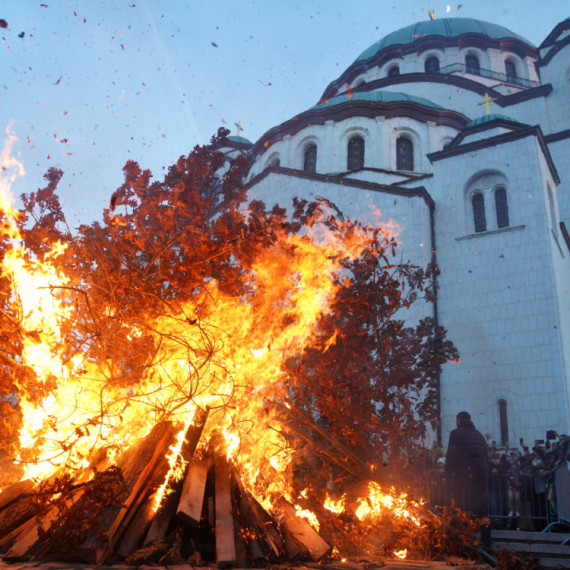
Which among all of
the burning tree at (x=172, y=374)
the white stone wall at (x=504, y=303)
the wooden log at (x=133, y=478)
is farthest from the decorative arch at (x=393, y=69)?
the wooden log at (x=133, y=478)

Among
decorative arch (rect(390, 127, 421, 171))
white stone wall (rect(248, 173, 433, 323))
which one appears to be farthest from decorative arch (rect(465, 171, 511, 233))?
decorative arch (rect(390, 127, 421, 171))

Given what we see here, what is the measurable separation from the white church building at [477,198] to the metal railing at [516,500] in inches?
182

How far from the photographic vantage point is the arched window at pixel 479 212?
1705 cm

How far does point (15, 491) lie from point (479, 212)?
16.8 m

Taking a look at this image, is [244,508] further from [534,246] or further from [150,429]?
[534,246]

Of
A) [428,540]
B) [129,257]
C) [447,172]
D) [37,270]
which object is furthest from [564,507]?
[447,172]

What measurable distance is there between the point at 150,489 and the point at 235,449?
1.21 meters

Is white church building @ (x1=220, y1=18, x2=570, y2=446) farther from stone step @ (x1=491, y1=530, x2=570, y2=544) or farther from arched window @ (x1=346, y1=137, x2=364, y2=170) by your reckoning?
stone step @ (x1=491, y1=530, x2=570, y2=544)

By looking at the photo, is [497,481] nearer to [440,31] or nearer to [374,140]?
[374,140]

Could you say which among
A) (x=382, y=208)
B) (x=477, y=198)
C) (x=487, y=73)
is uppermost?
(x=487, y=73)

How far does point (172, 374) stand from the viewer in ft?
18.5

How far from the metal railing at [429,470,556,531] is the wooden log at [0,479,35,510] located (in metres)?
6.59

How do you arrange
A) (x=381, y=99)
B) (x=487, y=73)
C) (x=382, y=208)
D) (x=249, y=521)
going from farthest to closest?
(x=487, y=73)
(x=381, y=99)
(x=382, y=208)
(x=249, y=521)

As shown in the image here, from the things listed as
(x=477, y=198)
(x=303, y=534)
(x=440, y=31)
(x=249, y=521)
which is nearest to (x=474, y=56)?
(x=440, y=31)
